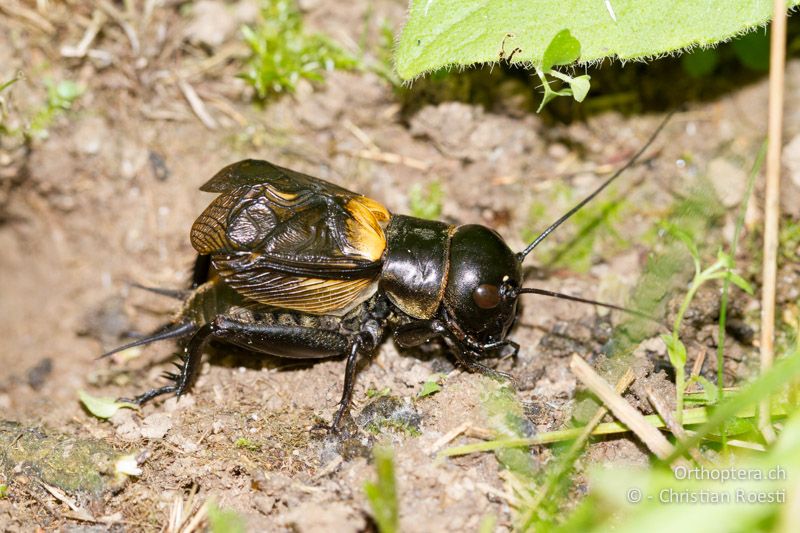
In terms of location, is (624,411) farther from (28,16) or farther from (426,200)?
(28,16)

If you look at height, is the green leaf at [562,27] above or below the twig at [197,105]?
above

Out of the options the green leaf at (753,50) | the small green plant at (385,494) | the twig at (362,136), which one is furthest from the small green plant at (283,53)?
the small green plant at (385,494)

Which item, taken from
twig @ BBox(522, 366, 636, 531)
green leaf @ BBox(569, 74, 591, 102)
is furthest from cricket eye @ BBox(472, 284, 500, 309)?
green leaf @ BBox(569, 74, 591, 102)

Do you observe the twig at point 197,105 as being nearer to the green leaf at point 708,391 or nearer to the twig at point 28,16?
the twig at point 28,16

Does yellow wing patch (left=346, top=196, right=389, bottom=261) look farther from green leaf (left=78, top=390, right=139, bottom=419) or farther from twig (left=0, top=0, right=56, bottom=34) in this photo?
twig (left=0, top=0, right=56, bottom=34)

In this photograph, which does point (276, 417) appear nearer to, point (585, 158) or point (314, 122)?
point (314, 122)

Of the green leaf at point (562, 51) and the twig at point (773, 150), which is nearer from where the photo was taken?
the twig at point (773, 150)

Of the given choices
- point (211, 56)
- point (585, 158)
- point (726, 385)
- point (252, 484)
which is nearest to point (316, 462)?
point (252, 484)
